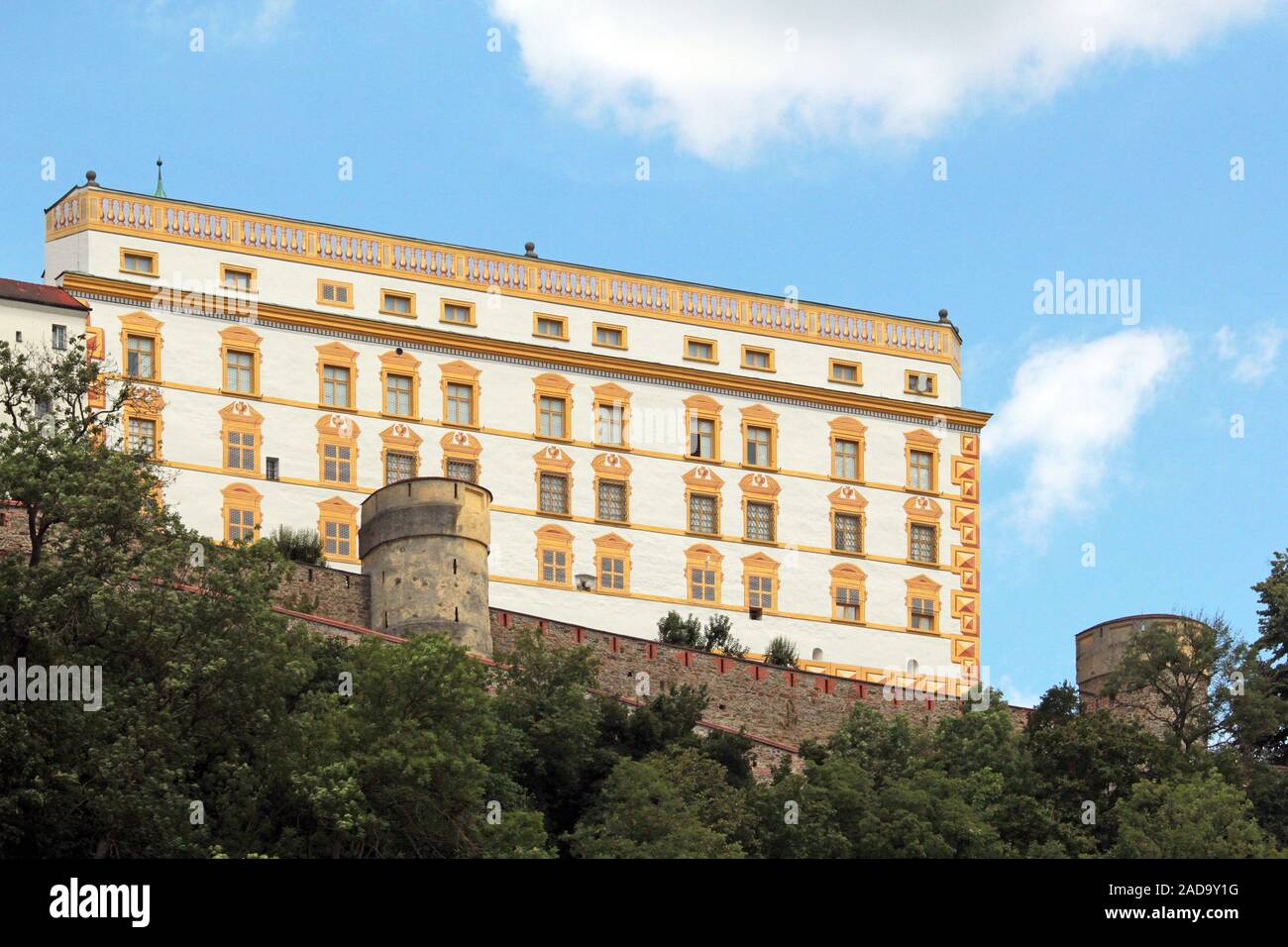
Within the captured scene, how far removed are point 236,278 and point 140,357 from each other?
3694mm

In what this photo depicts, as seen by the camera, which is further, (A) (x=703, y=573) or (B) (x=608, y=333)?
(B) (x=608, y=333)

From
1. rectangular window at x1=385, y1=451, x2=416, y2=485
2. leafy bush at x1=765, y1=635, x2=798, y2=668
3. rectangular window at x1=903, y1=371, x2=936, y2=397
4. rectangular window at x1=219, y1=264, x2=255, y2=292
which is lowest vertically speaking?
leafy bush at x1=765, y1=635, x2=798, y2=668

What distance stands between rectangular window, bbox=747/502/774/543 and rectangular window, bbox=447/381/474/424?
875cm

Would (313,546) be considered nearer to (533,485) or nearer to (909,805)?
(533,485)

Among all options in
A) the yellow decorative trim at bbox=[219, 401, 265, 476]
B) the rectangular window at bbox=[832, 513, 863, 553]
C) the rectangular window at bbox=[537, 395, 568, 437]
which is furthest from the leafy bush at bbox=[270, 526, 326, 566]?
the rectangular window at bbox=[832, 513, 863, 553]

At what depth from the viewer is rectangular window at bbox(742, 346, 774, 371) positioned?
266ft

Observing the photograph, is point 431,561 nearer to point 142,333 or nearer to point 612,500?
point 142,333

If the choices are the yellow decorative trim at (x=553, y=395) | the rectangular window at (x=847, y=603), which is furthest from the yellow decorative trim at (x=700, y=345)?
the rectangular window at (x=847, y=603)

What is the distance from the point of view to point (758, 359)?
8125 centimetres

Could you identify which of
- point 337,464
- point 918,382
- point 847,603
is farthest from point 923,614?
point 337,464

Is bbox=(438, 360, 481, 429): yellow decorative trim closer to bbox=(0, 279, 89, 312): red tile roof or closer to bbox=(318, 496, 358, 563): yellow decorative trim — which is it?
bbox=(318, 496, 358, 563): yellow decorative trim
